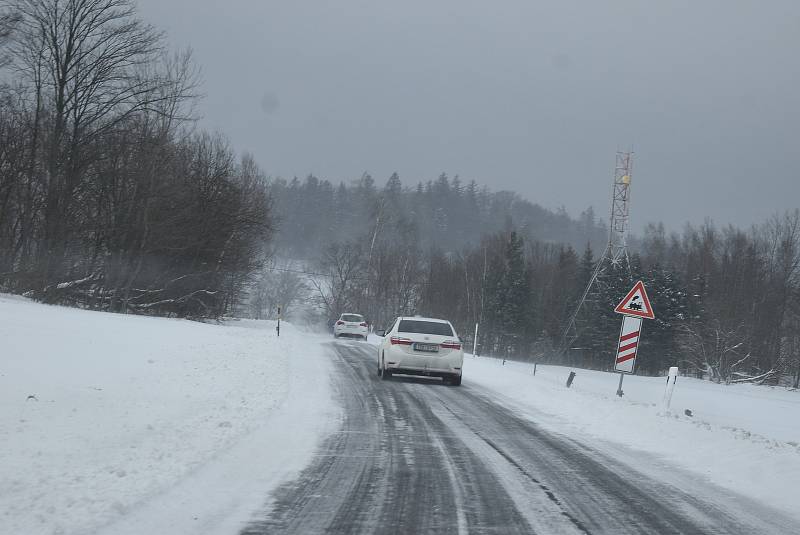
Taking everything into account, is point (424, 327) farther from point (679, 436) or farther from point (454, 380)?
point (679, 436)

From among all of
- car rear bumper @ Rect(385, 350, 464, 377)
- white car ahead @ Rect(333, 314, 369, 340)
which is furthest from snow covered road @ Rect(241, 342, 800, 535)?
white car ahead @ Rect(333, 314, 369, 340)

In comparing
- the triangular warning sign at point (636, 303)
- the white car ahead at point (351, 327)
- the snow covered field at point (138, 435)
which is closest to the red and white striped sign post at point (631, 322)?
the triangular warning sign at point (636, 303)

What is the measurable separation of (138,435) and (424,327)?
1032 cm

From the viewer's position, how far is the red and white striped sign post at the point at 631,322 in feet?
57.7

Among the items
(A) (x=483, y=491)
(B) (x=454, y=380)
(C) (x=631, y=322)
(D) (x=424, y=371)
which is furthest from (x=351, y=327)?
(A) (x=483, y=491)

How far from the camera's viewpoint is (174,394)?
11.5 meters

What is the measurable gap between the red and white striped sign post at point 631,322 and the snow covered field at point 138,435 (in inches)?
285

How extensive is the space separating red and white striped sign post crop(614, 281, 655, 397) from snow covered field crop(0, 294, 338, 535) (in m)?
7.24

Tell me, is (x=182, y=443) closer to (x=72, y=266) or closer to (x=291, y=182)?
(x=72, y=266)

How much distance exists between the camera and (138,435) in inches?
317

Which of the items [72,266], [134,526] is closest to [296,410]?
[134,526]

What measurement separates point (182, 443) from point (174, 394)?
12.2 feet

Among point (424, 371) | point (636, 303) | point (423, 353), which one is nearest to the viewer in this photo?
point (423, 353)

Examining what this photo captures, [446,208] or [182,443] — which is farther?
[446,208]
